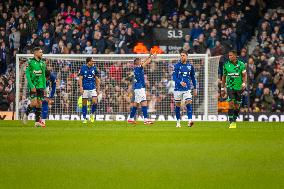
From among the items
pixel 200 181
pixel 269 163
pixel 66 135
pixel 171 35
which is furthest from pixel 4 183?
pixel 171 35

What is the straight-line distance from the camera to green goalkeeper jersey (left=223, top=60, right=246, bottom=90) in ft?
68.8

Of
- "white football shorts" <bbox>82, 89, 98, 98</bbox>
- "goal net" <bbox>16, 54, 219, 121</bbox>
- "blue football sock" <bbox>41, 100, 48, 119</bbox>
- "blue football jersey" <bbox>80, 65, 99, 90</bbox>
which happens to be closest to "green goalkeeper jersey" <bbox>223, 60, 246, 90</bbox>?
"blue football jersey" <bbox>80, 65, 99, 90</bbox>

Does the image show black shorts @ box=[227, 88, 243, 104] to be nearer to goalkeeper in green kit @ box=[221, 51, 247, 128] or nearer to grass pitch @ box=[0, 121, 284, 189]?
→ goalkeeper in green kit @ box=[221, 51, 247, 128]

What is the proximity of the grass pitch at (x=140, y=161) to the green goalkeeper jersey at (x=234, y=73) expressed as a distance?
5277 millimetres

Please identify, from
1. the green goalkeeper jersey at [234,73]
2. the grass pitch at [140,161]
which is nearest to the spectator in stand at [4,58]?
the green goalkeeper jersey at [234,73]

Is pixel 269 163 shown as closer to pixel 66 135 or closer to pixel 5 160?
pixel 5 160

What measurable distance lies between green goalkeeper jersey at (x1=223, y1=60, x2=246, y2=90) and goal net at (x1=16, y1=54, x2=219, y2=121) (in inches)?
213

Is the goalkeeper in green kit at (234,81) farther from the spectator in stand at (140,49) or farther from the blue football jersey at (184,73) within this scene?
the spectator in stand at (140,49)

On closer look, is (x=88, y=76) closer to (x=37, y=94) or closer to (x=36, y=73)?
(x=37, y=94)

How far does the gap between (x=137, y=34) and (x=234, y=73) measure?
950cm

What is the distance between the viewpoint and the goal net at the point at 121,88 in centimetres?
2689

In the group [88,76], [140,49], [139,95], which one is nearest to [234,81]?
[139,95]

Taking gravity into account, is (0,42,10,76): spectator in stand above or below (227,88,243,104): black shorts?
above

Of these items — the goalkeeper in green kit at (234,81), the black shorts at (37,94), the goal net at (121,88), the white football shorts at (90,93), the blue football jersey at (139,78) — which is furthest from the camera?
the goal net at (121,88)
